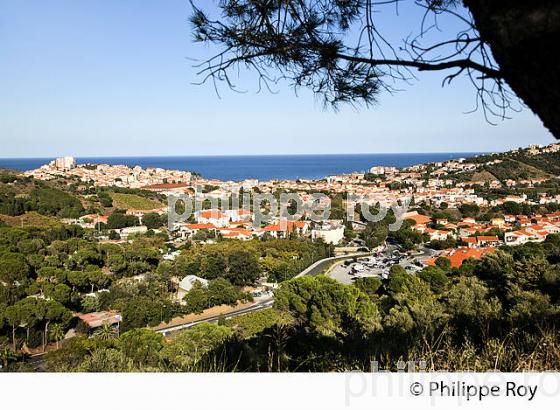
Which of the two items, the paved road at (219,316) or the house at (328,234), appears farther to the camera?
the house at (328,234)

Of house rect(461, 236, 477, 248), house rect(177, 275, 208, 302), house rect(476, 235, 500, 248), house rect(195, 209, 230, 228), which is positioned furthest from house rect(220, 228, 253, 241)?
house rect(476, 235, 500, 248)

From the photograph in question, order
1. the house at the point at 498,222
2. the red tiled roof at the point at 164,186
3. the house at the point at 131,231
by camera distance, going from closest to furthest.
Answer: the house at the point at 131,231 → the house at the point at 498,222 → the red tiled roof at the point at 164,186

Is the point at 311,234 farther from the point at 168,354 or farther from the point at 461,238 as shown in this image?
the point at 168,354

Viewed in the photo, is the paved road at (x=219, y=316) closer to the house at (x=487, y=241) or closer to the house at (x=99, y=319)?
the house at (x=99, y=319)

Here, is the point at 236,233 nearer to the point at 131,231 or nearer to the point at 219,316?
the point at 131,231

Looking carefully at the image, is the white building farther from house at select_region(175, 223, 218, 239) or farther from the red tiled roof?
house at select_region(175, 223, 218, 239)

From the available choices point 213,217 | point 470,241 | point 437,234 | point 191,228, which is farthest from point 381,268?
point 213,217

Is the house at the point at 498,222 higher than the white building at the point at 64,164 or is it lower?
lower

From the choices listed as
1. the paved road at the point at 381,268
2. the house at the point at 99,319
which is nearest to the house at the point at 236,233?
the paved road at the point at 381,268
